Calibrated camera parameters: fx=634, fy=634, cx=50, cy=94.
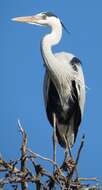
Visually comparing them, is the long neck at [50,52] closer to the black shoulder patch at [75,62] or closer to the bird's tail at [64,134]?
the black shoulder patch at [75,62]

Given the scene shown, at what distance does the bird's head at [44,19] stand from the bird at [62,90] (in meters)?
0.10

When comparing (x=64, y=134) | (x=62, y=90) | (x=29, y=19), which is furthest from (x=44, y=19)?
(x=64, y=134)

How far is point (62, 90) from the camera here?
7805 mm

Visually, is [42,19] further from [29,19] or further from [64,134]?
[64,134]

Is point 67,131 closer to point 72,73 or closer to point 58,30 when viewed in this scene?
point 72,73

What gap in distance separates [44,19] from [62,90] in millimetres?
992

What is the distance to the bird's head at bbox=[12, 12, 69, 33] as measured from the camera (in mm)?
8047

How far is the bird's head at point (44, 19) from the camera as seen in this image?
805 centimetres

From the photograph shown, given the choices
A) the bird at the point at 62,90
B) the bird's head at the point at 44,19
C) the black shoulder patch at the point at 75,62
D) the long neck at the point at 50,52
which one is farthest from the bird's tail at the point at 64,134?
the bird's head at the point at 44,19

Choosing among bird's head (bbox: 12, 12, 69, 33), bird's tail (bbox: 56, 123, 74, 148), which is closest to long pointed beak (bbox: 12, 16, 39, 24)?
bird's head (bbox: 12, 12, 69, 33)

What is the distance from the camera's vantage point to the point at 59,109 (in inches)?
304

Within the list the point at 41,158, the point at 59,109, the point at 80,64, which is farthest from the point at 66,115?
the point at 41,158

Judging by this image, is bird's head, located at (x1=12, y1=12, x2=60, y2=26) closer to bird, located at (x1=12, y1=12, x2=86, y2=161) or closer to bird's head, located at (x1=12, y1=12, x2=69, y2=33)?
bird's head, located at (x1=12, y1=12, x2=69, y2=33)

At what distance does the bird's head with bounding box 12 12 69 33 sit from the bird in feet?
0.34
